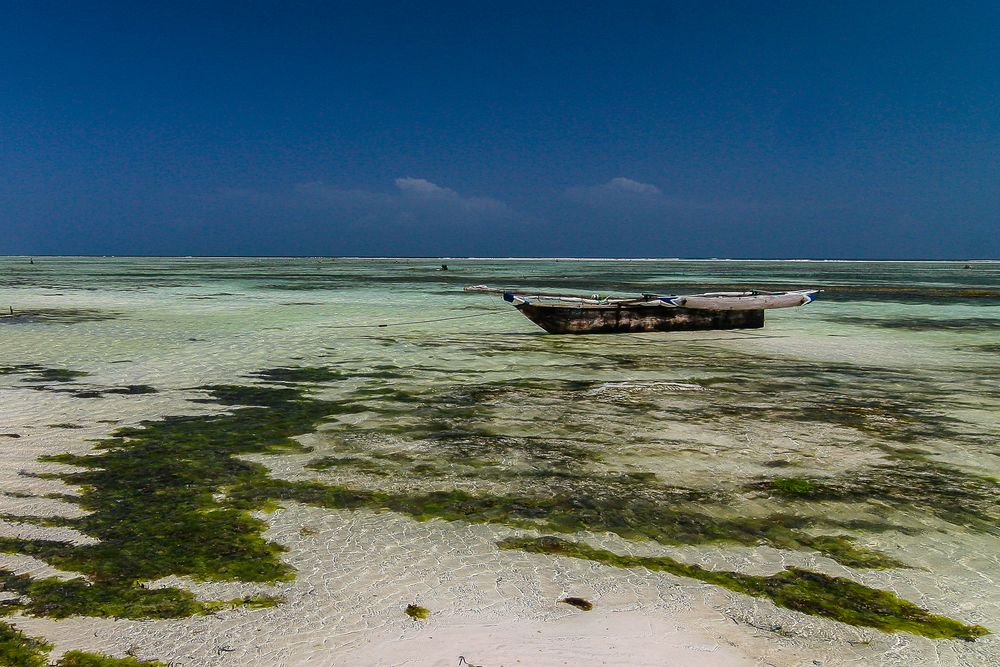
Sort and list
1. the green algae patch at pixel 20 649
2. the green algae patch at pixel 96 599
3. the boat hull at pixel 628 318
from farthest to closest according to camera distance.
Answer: the boat hull at pixel 628 318 < the green algae patch at pixel 96 599 < the green algae patch at pixel 20 649

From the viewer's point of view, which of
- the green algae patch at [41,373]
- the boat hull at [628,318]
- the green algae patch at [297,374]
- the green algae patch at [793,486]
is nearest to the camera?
the green algae patch at [793,486]

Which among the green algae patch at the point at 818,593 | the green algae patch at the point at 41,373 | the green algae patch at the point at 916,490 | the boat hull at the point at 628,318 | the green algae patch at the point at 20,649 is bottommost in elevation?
the green algae patch at the point at 818,593

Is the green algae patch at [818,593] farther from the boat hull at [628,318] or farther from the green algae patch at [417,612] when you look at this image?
the boat hull at [628,318]

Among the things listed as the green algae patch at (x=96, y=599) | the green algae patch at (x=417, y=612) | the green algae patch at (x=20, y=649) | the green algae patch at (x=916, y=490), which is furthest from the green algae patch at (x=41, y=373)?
the green algae patch at (x=916, y=490)

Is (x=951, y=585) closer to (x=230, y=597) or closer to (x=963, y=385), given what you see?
(x=230, y=597)

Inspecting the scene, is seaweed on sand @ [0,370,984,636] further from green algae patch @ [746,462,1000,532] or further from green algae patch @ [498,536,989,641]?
green algae patch @ [746,462,1000,532]

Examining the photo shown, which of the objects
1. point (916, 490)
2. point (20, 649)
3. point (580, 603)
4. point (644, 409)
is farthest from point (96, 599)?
point (644, 409)

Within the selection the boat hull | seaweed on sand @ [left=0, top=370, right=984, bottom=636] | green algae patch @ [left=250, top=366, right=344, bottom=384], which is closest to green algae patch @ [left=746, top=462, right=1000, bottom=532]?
seaweed on sand @ [left=0, top=370, right=984, bottom=636]
